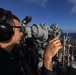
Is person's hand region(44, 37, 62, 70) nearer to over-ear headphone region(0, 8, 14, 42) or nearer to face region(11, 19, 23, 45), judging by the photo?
face region(11, 19, 23, 45)

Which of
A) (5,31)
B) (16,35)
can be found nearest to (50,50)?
(16,35)

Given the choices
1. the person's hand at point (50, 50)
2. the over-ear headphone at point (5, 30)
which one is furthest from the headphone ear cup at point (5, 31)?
the person's hand at point (50, 50)

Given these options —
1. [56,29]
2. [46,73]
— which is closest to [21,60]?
[46,73]

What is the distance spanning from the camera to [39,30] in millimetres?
2408

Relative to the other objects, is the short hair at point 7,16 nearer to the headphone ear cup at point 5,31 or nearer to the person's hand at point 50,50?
the headphone ear cup at point 5,31

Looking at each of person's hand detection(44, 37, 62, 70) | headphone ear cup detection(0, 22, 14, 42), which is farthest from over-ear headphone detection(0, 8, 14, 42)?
person's hand detection(44, 37, 62, 70)

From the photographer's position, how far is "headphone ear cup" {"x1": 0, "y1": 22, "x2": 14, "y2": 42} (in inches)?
75.7

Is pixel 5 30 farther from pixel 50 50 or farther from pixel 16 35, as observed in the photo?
pixel 50 50

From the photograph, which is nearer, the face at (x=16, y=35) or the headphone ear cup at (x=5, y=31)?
the headphone ear cup at (x=5, y=31)

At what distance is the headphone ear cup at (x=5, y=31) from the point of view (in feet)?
6.31

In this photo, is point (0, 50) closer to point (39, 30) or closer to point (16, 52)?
point (16, 52)

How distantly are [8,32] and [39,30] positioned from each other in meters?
0.53

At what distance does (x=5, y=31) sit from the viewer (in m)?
1.95

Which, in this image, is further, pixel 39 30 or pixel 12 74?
pixel 39 30
